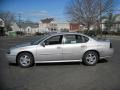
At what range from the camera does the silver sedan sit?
940 centimetres

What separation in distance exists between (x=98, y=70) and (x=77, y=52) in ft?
4.46

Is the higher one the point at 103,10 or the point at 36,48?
the point at 103,10

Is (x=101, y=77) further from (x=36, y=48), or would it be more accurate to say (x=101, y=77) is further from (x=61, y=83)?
(x=36, y=48)

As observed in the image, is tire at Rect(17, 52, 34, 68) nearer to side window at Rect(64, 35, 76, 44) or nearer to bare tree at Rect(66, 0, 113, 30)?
side window at Rect(64, 35, 76, 44)

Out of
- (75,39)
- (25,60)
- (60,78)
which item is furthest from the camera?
(75,39)

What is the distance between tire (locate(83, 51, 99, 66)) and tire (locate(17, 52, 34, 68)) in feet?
7.34

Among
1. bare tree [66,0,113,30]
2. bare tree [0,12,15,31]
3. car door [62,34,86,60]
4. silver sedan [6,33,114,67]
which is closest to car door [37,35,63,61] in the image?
silver sedan [6,33,114,67]

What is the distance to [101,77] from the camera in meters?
7.41

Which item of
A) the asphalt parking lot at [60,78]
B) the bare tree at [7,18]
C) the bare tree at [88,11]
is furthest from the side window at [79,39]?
the bare tree at [7,18]

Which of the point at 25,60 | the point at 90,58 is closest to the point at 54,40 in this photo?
the point at 25,60

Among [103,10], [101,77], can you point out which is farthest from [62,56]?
[103,10]

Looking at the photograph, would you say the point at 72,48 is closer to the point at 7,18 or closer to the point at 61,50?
the point at 61,50

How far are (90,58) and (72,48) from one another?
899 mm

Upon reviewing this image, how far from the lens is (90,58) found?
9.73 metres
